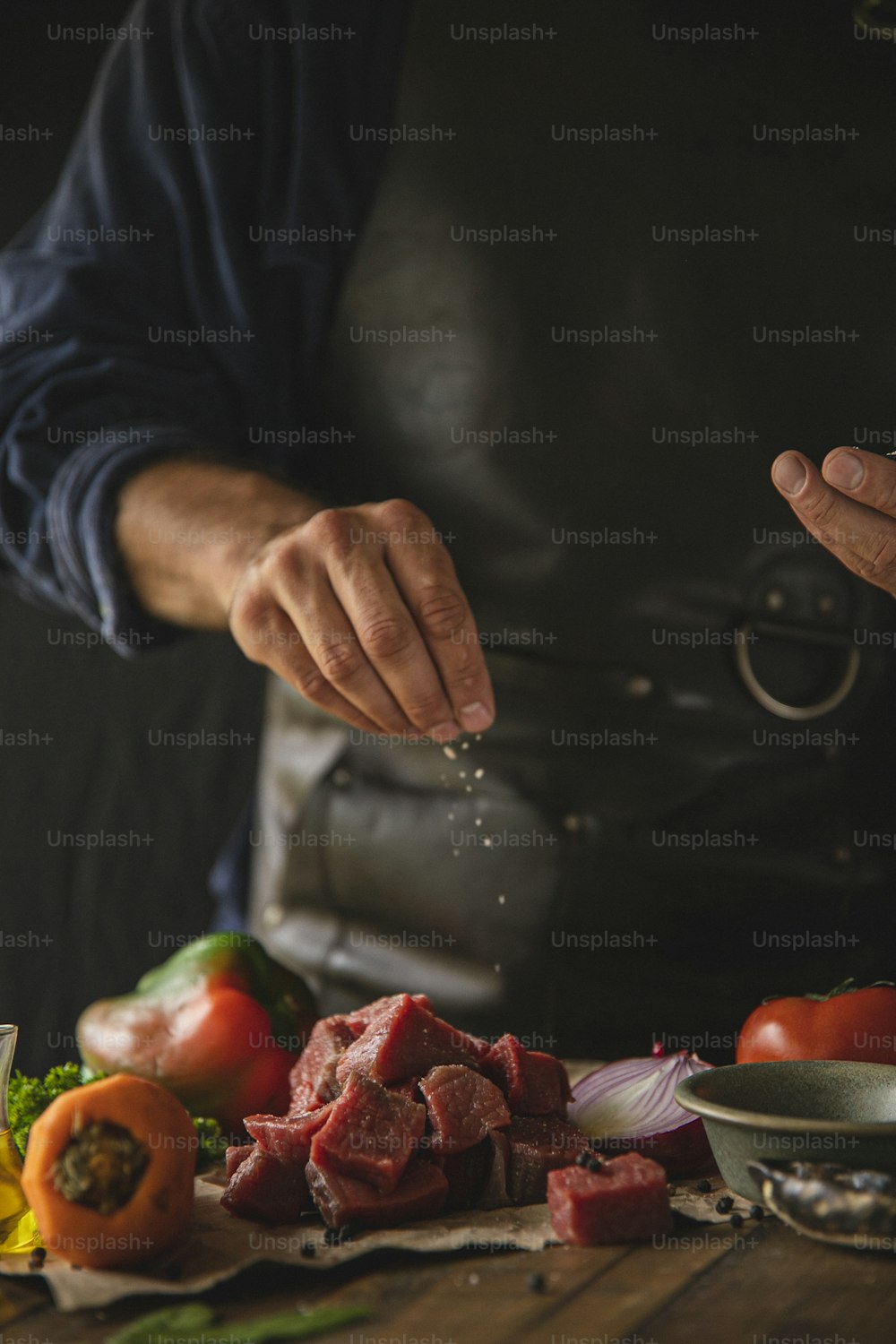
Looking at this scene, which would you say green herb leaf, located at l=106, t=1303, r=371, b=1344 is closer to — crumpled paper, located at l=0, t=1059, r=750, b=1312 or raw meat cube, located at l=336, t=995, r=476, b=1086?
crumpled paper, located at l=0, t=1059, r=750, b=1312

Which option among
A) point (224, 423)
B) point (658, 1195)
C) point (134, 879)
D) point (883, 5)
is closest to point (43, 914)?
point (134, 879)

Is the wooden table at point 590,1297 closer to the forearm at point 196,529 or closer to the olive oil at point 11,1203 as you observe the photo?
the olive oil at point 11,1203

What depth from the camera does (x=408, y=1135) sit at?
107cm

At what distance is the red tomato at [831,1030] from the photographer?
1285mm

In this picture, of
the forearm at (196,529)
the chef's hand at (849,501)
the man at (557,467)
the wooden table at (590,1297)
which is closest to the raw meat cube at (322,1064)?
the wooden table at (590,1297)

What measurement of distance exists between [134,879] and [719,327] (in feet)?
6.09

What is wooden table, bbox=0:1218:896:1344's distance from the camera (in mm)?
857

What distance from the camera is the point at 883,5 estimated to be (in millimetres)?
1657

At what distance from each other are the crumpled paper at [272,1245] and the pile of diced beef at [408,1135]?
0.06 feet

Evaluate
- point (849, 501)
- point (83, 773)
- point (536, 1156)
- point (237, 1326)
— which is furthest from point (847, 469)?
point (83, 773)

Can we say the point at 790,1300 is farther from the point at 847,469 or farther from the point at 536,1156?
the point at 847,469

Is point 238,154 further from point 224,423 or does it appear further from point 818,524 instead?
point 818,524

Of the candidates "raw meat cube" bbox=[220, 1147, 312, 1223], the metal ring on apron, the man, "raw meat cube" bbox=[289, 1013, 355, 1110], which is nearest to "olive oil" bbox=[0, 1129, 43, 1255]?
"raw meat cube" bbox=[220, 1147, 312, 1223]

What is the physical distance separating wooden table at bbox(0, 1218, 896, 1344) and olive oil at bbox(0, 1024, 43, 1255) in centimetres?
7
